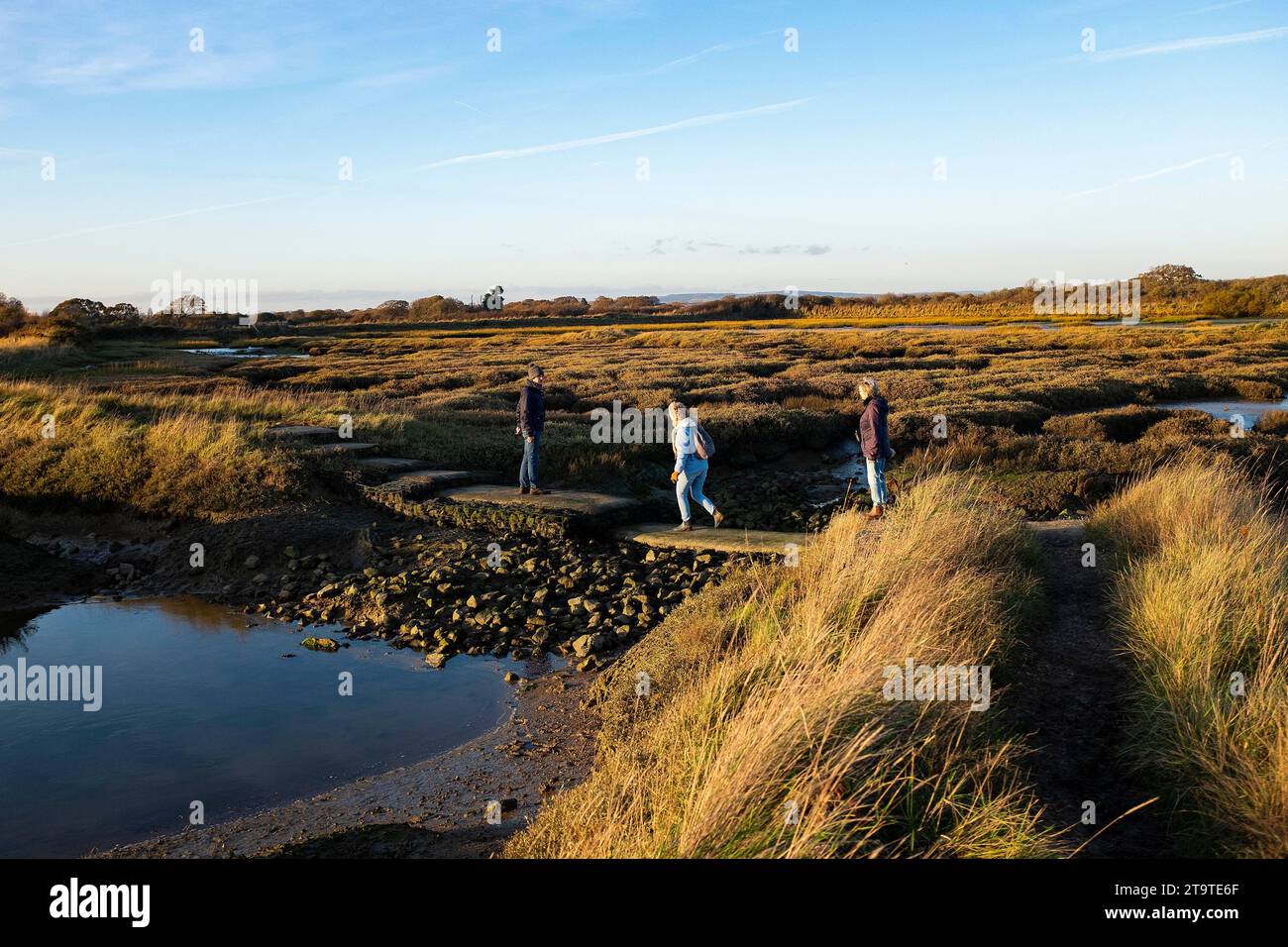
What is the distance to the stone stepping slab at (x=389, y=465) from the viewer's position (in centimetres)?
1566

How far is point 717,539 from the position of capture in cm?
1278

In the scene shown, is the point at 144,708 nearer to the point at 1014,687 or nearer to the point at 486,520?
the point at 486,520

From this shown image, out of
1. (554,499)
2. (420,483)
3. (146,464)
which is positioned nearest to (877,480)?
(554,499)

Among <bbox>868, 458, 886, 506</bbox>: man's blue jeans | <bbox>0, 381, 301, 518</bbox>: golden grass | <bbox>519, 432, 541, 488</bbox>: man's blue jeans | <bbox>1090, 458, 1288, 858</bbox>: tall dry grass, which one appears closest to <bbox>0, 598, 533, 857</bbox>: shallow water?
<bbox>0, 381, 301, 518</bbox>: golden grass

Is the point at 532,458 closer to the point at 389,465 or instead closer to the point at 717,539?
the point at 389,465

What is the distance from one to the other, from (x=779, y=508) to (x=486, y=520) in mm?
4864

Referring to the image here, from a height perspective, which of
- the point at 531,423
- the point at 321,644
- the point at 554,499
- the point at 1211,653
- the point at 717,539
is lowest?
the point at 321,644

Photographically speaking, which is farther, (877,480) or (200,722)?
(877,480)

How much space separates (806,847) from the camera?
4.21 m

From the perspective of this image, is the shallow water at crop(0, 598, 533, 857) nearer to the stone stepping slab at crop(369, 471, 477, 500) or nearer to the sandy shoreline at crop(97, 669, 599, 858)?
the sandy shoreline at crop(97, 669, 599, 858)

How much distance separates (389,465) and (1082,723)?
1197 cm

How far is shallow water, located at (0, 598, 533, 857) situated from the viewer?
7.00 m

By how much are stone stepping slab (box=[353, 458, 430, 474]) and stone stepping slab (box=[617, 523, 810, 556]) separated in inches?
172
